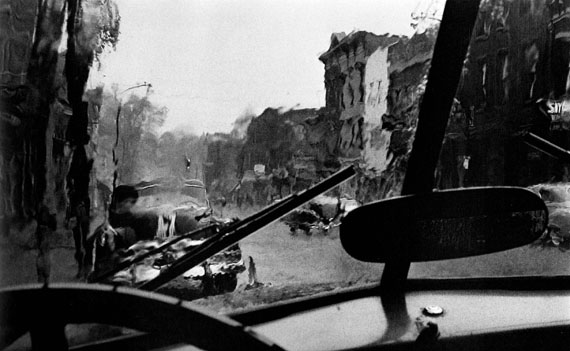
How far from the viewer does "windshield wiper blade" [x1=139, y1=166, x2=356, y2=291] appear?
4.19ft

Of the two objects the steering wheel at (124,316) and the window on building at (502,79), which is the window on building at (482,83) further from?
the steering wheel at (124,316)

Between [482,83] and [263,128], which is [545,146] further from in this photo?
[263,128]

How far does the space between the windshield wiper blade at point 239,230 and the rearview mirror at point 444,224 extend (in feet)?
0.41

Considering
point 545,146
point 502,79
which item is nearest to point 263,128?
point 502,79

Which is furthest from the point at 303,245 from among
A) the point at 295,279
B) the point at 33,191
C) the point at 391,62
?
Result: the point at 33,191

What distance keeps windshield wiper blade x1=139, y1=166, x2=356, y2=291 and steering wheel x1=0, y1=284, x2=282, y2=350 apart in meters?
0.44

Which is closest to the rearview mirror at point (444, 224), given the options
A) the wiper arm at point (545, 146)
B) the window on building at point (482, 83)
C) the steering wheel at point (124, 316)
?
the wiper arm at point (545, 146)

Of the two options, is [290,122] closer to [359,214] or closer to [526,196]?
[359,214]

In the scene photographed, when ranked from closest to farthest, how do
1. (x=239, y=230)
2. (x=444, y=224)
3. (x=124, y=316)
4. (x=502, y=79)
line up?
(x=124, y=316)
(x=239, y=230)
(x=444, y=224)
(x=502, y=79)

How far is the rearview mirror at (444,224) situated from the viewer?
1.52 meters

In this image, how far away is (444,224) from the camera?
5.21 feet

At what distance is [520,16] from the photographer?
5.45 feet

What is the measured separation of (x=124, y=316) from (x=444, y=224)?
43.9 inches

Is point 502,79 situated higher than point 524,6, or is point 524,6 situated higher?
point 524,6
